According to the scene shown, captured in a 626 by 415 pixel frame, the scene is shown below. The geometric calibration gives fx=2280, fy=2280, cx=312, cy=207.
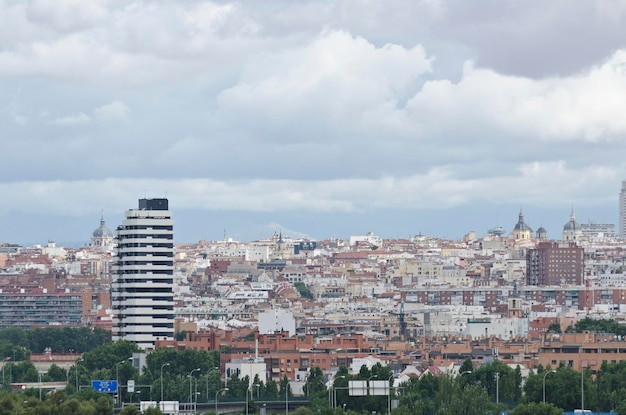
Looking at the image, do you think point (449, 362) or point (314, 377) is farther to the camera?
point (449, 362)

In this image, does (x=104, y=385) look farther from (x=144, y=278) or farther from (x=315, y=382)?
(x=144, y=278)

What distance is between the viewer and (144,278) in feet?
508

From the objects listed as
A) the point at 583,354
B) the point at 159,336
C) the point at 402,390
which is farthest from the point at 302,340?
the point at 402,390

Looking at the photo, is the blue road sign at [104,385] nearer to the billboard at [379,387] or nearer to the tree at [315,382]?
the billboard at [379,387]

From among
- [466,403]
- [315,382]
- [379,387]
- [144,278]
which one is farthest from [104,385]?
[144,278]

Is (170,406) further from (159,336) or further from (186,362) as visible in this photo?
(159,336)

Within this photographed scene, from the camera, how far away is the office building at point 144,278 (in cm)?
15362

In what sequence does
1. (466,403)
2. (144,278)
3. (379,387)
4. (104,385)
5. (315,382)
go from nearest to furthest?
(379,387), (466,403), (104,385), (315,382), (144,278)

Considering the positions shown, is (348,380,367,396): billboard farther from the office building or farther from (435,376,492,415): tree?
the office building

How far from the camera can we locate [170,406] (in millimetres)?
95312

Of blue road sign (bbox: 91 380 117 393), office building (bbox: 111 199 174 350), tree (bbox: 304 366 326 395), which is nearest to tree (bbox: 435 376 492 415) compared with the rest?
blue road sign (bbox: 91 380 117 393)

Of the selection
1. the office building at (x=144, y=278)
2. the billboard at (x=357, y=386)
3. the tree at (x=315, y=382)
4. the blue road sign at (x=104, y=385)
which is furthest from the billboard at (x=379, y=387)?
the office building at (x=144, y=278)

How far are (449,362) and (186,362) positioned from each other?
57.2 feet

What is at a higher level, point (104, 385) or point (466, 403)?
point (104, 385)
